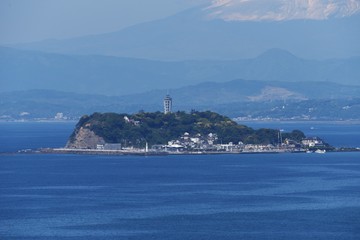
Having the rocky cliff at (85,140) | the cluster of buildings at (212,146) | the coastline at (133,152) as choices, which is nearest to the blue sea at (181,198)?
the coastline at (133,152)

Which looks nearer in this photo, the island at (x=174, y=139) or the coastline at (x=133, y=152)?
the coastline at (x=133, y=152)

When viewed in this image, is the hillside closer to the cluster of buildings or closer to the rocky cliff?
the rocky cliff

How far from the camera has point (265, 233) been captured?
1524 inches

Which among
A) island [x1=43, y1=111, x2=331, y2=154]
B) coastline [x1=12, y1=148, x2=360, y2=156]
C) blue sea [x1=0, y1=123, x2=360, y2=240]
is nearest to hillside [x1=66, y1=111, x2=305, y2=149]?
island [x1=43, y1=111, x2=331, y2=154]

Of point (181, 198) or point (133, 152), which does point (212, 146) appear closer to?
point (133, 152)

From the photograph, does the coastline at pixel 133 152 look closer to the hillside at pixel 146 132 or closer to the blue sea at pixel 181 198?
the hillside at pixel 146 132

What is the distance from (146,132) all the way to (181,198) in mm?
34141

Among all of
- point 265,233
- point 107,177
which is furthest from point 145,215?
point 107,177

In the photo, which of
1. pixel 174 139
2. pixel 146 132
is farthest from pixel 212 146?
pixel 146 132

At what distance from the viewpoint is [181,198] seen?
157 ft

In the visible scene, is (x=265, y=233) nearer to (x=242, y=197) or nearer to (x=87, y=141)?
(x=242, y=197)

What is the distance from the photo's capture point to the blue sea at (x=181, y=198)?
3931 cm

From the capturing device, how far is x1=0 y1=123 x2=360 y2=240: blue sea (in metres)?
39.3

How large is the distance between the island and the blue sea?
7824 mm
